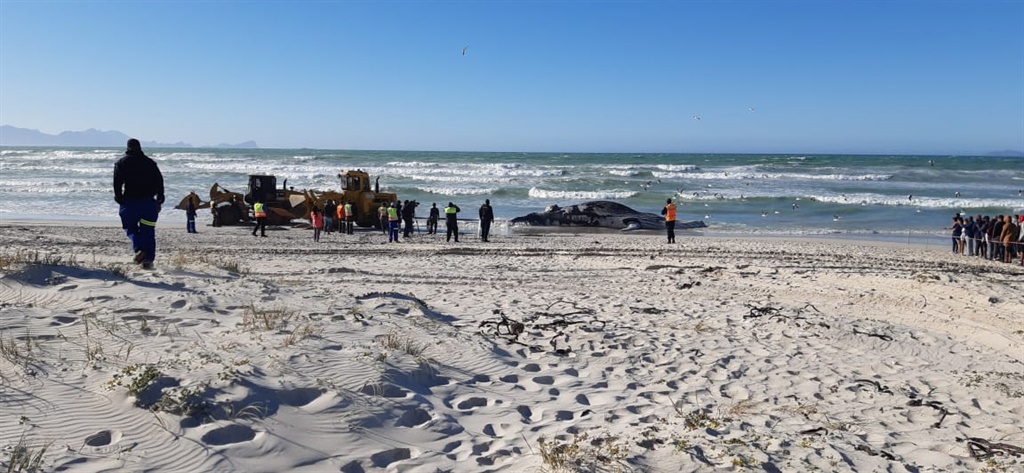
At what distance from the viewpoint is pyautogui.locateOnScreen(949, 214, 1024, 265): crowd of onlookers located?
1565 centimetres

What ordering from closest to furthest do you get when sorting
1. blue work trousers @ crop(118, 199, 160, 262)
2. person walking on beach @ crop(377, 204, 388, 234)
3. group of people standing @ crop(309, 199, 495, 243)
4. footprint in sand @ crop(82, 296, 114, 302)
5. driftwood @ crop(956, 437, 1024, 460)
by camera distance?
driftwood @ crop(956, 437, 1024, 460) → footprint in sand @ crop(82, 296, 114, 302) → blue work trousers @ crop(118, 199, 160, 262) → group of people standing @ crop(309, 199, 495, 243) → person walking on beach @ crop(377, 204, 388, 234)

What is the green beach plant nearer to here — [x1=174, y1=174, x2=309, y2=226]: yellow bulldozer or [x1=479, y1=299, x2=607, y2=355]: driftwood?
[x1=479, y1=299, x2=607, y2=355]: driftwood

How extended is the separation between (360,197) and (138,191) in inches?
568

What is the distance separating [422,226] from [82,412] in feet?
68.5

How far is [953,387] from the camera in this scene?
5855mm

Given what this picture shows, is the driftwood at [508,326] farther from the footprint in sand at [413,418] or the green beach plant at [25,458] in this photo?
the green beach plant at [25,458]

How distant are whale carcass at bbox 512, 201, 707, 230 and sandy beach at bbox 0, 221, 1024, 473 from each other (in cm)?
1398

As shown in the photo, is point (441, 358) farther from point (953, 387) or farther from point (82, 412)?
point (953, 387)

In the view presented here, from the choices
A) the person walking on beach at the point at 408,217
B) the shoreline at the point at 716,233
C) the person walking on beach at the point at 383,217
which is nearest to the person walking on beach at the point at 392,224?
the person walking on beach at the point at 408,217

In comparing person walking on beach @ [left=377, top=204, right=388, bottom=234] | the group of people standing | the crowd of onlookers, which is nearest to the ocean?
the crowd of onlookers

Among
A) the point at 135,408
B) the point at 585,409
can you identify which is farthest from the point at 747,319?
the point at 135,408

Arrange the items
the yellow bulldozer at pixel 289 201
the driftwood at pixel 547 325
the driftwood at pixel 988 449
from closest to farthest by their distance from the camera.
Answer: the driftwood at pixel 988 449 → the driftwood at pixel 547 325 → the yellow bulldozer at pixel 289 201

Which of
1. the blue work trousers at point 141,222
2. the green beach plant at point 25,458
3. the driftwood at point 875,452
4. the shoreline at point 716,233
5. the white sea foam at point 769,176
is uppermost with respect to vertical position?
the blue work trousers at point 141,222

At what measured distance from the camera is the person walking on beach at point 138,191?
741 cm
